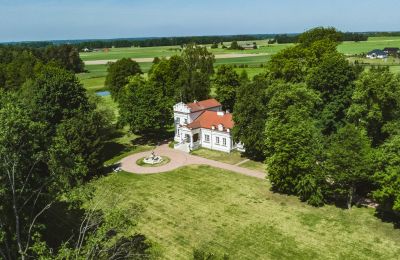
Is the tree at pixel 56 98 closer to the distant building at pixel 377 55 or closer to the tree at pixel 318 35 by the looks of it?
the tree at pixel 318 35

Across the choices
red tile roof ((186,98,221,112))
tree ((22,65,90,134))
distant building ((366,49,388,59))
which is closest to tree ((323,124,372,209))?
red tile roof ((186,98,221,112))

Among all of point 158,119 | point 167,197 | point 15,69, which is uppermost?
point 15,69

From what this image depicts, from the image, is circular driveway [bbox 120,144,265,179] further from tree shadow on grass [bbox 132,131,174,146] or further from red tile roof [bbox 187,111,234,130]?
red tile roof [bbox 187,111,234,130]

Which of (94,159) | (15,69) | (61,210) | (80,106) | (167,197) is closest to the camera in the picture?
(61,210)

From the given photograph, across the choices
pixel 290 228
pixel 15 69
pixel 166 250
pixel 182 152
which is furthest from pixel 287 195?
pixel 15 69

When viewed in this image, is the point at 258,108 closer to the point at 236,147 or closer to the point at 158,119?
the point at 236,147

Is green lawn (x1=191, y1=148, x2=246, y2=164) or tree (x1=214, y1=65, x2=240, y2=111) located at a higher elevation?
tree (x1=214, y1=65, x2=240, y2=111)
